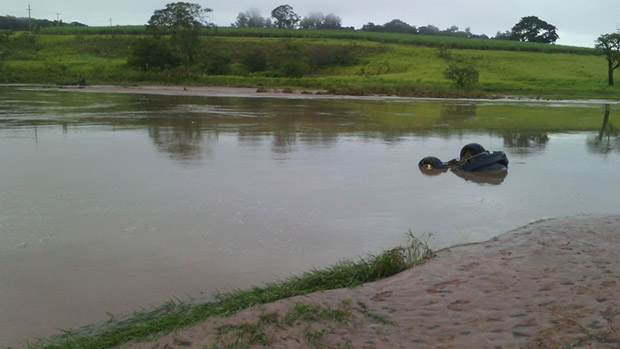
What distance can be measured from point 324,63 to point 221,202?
6230 centimetres

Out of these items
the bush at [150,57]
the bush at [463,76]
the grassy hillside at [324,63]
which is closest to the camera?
the bush at [463,76]

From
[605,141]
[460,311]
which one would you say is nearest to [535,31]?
[605,141]

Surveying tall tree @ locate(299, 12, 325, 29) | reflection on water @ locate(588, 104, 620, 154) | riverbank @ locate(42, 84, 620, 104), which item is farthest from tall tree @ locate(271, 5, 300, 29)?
reflection on water @ locate(588, 104, 620, 154)

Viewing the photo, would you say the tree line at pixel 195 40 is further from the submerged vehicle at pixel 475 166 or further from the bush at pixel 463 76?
the submerged vehicle at pixel 475 166


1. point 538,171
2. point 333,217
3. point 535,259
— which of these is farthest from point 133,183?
point 538,171

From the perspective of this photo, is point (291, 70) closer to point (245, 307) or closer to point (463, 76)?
point (463, 76)

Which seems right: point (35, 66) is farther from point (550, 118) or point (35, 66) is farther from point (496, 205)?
point (496, 205)

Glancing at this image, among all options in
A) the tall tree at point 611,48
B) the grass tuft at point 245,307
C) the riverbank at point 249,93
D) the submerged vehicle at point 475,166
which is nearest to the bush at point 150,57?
the riverbank at point 249,93

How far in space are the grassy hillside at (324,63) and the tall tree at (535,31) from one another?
1006 inches

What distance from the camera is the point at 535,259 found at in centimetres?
579

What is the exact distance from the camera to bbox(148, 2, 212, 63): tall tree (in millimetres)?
65188

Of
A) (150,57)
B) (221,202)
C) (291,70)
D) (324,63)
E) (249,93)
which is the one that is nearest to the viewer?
(221,202)

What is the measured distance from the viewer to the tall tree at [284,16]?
395ft

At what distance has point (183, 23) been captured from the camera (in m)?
65.4
